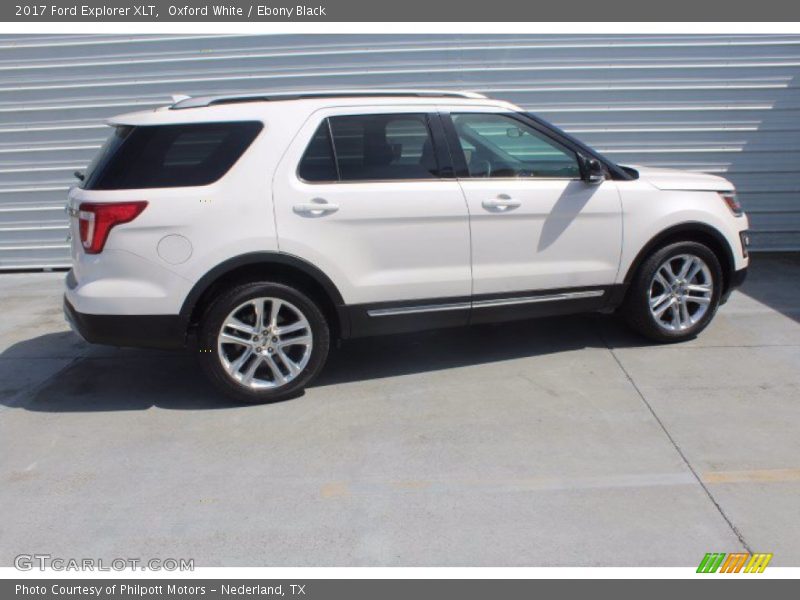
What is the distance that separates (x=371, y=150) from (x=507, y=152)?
1.09 meters

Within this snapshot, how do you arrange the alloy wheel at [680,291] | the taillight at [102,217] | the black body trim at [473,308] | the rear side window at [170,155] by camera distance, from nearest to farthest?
the taillight at [102,217] → the rear side window at [170,155] → the black body trim at [473,308] → the alloy wheel at [680,291]

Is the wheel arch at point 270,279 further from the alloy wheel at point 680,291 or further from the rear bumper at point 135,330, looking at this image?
the alloy wheel at point 680,291

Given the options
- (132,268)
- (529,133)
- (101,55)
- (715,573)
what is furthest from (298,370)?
(101,55)

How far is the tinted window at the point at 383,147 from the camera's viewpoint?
5.49m

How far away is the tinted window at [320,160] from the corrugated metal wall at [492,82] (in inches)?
145

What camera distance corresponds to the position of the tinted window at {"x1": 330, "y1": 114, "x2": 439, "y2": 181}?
5.49 metres

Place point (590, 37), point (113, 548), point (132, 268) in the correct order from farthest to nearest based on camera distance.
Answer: point (590, 37)
point (132, 268)
point (113, 548)

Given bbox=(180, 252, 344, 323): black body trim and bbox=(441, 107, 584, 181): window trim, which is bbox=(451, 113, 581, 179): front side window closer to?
bbox=(441, 107, 584, 181): window trim

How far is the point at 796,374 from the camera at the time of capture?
5699 mm

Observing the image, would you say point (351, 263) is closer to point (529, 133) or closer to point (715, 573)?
point (529, 133)

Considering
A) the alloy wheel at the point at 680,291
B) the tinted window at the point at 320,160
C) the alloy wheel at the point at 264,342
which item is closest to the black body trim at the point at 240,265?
the alloy wheel at the point at 264,342

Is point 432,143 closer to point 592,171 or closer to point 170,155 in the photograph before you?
point 592,171

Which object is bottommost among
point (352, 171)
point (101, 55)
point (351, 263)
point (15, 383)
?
point (15, 383)

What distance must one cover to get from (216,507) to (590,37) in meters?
6.62
